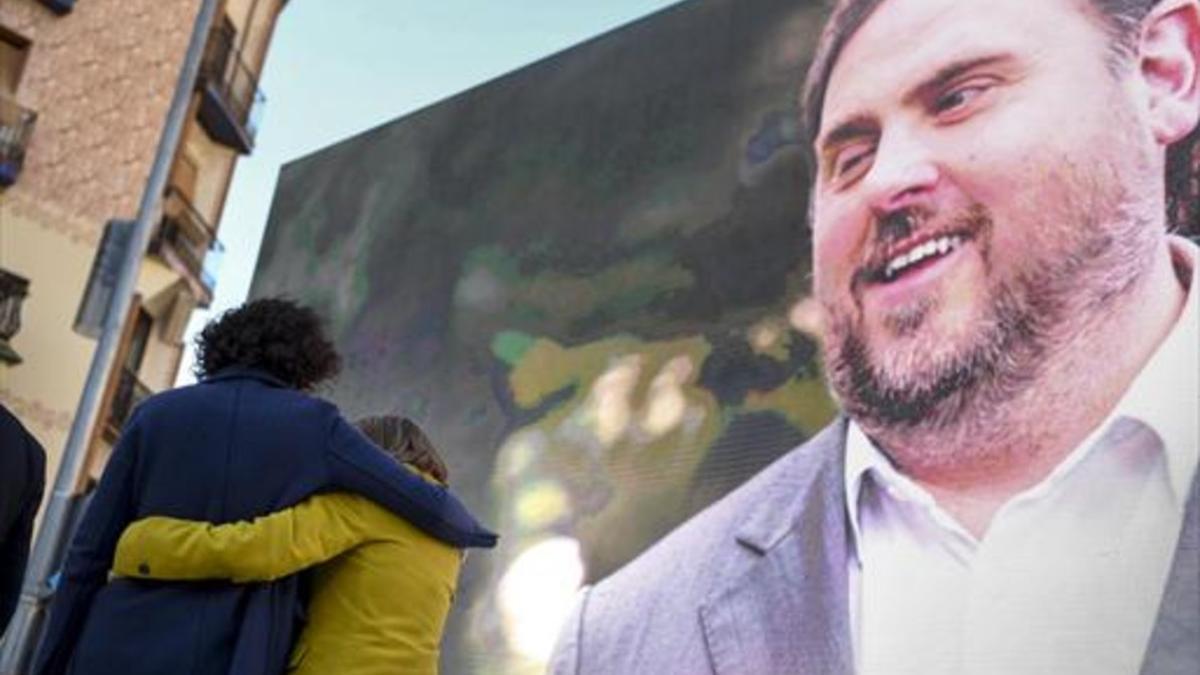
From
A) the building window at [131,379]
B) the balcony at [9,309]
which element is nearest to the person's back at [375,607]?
the balcony at [9,309]

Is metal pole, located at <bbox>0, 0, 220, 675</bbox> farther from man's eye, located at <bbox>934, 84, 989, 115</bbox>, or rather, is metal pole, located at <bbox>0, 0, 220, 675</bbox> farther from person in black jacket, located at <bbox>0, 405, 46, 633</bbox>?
man's eye, located at <bbox>934, 84, 989, 115</bbox>

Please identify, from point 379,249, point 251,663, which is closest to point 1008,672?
point 251,663

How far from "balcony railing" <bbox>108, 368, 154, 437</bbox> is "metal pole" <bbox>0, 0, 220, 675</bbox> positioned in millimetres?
5645

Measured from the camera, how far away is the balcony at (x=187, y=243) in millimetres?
11625

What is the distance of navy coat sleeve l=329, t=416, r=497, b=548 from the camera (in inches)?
75.0

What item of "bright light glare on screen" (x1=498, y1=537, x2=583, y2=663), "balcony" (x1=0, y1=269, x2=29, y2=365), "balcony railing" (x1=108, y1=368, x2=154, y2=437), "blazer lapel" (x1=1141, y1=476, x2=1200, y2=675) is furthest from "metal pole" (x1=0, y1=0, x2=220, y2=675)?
"balcony railing" (x1=108, y1=368, x2=154, y2=437)

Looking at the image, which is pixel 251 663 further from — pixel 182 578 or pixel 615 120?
pixel 615 120

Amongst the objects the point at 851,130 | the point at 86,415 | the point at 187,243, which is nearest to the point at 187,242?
the point at 187,243

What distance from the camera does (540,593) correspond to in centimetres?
428

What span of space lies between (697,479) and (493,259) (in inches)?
62.1

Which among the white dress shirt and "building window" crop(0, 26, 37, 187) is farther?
"building window" crop(0, 26, 37, 187)

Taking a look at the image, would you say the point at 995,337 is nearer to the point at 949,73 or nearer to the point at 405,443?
the point at 949,73

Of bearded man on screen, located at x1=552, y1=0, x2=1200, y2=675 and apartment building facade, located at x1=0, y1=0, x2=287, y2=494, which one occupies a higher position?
apartment building facade, located at x1=0, y1=0, x2=287, y2=494

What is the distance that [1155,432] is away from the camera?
2.77m
